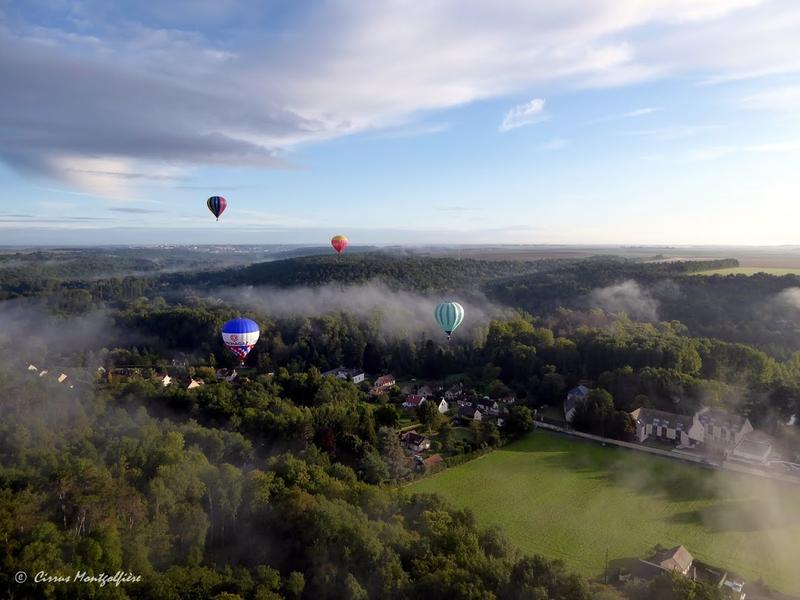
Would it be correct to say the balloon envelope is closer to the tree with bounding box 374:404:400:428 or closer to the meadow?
the tree with bounding box 374:404:400:428

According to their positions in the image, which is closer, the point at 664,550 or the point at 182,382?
the point at 664,550

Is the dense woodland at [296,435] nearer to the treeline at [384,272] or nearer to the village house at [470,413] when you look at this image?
the village house at [470,413]

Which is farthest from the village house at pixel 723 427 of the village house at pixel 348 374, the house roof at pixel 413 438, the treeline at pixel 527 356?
the village house at pixel 348 374

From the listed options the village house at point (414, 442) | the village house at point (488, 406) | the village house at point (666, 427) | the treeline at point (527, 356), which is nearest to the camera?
the village house at point (414, 442)

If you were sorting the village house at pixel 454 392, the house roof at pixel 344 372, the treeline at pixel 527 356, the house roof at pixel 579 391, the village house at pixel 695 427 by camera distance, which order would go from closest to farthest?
the village house at pixel 695 427
the treeline at pixel 527 356
the house roof at pixel 579 391
the village house at pixel 454 392
the house roof at pixel 344 372

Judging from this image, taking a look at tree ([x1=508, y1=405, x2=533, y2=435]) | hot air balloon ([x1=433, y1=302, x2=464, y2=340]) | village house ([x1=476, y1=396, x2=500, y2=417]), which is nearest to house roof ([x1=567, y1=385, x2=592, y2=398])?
village house ([x1=476, y1=396, x2=500, y2=417])

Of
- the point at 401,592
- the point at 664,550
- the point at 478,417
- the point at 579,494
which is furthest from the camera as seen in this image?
the point at 478,417

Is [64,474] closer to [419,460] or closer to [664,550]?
[419,460]

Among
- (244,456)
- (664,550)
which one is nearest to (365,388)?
(244,456)
